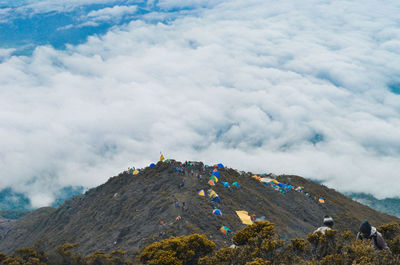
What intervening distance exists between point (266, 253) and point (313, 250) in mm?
4329

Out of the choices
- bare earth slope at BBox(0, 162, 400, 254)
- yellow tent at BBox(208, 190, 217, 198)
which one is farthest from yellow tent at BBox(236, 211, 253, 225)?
yellow tent at BBox(208, 190, 217, 198)

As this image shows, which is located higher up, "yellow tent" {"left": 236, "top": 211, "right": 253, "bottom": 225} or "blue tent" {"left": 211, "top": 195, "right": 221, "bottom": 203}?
"blue tent" {"left": 211, "top": 195, "right": 221, "bottom": 203}

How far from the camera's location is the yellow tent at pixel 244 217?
6741cm

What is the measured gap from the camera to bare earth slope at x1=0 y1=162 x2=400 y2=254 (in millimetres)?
62281

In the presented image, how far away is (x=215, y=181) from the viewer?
82.3 metres

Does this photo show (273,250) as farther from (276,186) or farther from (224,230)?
(276,186)

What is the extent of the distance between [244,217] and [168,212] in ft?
50.4

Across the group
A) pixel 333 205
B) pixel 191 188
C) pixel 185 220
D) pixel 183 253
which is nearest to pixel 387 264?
pixel 183 253

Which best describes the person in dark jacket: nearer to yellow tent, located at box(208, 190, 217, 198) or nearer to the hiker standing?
the hiker standing

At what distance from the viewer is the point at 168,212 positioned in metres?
65.7

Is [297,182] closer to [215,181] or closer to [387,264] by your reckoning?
[215,181]

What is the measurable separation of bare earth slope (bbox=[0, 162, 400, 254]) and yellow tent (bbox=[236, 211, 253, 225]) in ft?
4.30

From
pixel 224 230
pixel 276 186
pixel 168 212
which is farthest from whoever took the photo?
pixel 276 186

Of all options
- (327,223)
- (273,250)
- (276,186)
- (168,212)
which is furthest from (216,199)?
(327,223)
